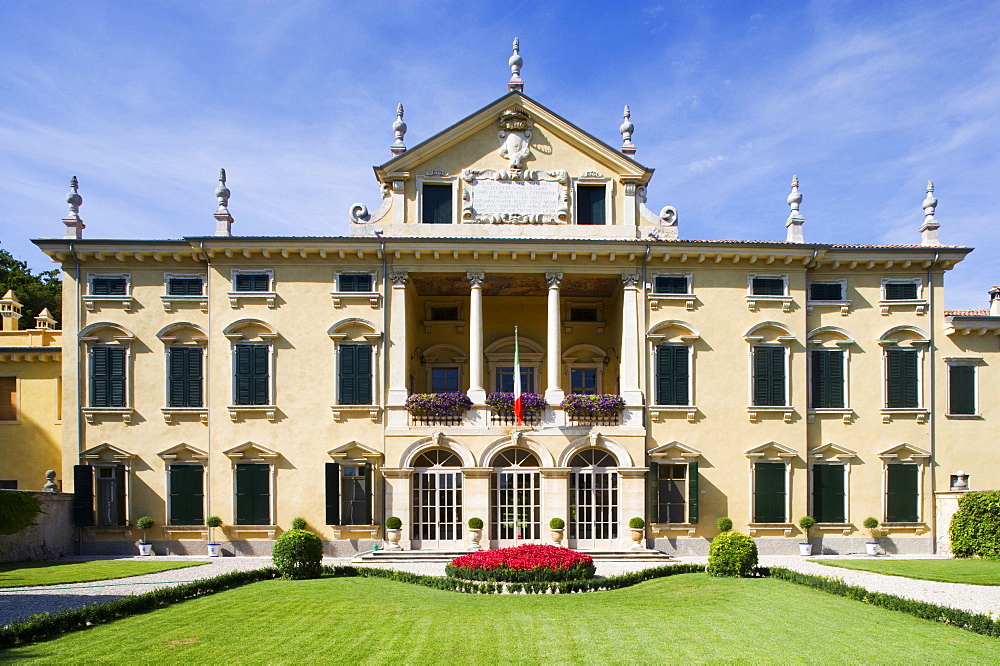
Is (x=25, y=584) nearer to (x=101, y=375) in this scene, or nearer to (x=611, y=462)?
(x=101, y=375)

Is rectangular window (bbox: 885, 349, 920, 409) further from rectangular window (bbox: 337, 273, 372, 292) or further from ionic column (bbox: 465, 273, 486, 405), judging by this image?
rectangular window (bbox: 337, 273, 372, 292)

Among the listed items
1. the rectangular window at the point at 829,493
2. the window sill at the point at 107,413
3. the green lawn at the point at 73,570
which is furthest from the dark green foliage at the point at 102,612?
the rectangular window at the point at 829,493

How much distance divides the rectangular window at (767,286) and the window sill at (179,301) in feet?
67.1

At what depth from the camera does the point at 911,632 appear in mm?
12984

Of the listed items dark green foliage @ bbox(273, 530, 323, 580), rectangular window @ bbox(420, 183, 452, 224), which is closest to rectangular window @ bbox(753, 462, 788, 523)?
rectangular window @ bbox(420, 183, 452, 224)

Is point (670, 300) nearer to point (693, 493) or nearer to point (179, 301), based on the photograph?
point (693, 493)

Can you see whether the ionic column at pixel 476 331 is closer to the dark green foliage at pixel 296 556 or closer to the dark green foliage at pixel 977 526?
the dark green foliage at pixel 296 556

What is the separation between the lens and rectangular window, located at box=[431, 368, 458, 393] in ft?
95.7

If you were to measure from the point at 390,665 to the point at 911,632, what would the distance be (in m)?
9.43

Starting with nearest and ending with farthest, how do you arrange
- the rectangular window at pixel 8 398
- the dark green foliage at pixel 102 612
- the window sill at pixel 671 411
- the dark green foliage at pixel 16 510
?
the dark green foliage at pixel 102 612 < the dark green foliage at pixel 16 510 < the window sill at pixel 671 411 < the rectangular window at pixel 8 398

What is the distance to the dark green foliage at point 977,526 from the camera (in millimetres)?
24234

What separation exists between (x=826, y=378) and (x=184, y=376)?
2383 centimetres

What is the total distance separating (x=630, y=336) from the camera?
86.4 feet

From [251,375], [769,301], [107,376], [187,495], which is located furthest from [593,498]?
[107,376]
